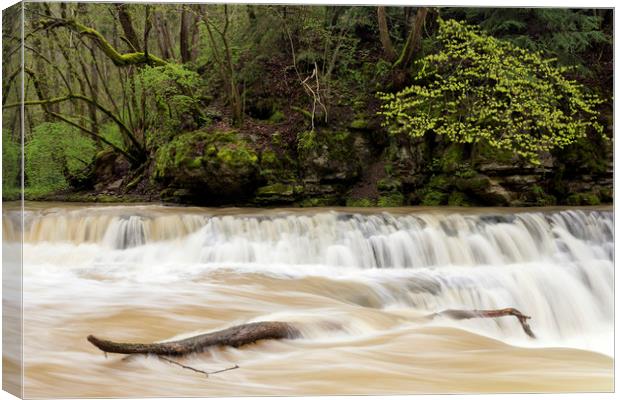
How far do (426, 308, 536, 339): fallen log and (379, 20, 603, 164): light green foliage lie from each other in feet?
7.43

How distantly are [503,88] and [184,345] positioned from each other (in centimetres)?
446

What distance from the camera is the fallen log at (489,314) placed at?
5.71 metres

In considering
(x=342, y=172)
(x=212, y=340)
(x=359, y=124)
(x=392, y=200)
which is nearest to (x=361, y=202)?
(x=392, y=200)

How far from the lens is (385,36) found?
8398mm

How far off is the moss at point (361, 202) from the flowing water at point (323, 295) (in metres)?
0.66

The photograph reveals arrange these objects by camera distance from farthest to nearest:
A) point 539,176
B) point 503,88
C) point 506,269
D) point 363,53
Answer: point 363,53 → point 539,176 → point 503,88 → point 506,269

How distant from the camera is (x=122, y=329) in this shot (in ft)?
16.4

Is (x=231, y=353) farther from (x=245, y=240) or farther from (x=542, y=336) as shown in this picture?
(x=542, y=336)

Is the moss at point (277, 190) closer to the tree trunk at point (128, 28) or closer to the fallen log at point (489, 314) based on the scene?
the tree trunk at point (128, 28)

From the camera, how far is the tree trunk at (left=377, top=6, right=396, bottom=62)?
26.9 feet

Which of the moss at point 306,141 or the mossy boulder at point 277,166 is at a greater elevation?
the moss at point 306,141

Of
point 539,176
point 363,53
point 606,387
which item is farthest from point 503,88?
point 606,387

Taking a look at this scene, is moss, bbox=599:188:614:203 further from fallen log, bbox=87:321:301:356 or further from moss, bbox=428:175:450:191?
fallen log, bbox=87:321:301:356

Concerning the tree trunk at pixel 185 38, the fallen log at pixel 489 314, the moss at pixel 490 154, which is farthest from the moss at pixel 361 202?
the tree trunk at pixel 185 38
